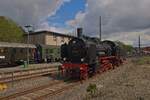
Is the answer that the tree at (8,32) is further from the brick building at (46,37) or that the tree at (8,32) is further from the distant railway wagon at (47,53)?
the distant railway wagon at (47,53)

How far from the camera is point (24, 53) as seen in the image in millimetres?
38688

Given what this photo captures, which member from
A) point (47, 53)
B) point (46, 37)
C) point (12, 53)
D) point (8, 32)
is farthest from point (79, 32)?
point (8, 32)

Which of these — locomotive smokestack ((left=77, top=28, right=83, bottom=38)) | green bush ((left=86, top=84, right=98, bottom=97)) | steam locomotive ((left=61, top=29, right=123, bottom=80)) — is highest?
locomotive smokestack ((left=77, top=28, right=83, bottom=38))

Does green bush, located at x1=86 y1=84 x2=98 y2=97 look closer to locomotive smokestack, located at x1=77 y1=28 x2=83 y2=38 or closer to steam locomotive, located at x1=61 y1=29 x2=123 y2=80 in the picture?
steam locomotive, located at x1=61 y1=29 x2=123 y2=80

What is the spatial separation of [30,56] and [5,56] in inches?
277

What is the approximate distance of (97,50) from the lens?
22891mm

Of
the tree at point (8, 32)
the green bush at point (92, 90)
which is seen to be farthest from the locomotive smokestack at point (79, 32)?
the tree at point (8, 32)

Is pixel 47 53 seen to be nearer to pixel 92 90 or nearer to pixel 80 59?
pixel 80 59

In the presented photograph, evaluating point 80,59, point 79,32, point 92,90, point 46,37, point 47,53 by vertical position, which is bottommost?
point 92,90

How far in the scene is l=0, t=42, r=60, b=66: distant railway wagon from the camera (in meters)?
34.2

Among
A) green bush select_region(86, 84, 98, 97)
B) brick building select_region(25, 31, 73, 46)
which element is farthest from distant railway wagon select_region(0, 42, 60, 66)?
green bush select_region(86, 84, 98, 97)

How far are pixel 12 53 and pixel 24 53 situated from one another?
10.4 ft

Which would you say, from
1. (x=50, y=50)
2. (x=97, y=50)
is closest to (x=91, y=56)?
(x=97, y=50)

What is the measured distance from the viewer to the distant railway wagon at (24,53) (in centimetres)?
3425
